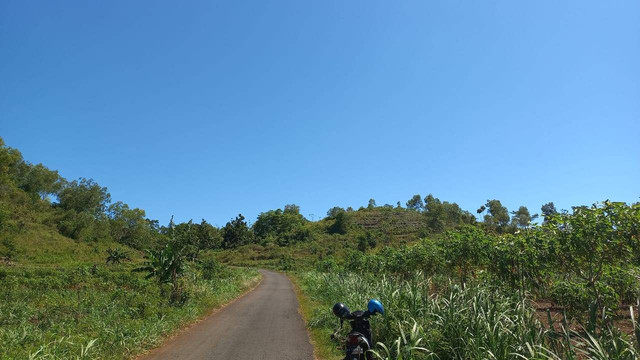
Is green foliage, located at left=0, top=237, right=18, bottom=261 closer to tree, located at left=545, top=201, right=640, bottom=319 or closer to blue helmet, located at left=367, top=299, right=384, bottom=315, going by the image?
blue helmet, located at left=367, top=299, right=384, bottom=315

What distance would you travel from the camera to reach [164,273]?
49.6 ft

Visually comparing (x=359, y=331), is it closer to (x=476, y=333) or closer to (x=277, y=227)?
(x=476, y=333)

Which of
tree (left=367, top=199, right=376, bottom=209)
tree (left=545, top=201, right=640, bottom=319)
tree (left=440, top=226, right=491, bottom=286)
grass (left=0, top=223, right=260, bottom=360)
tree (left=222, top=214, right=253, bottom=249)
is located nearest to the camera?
tree (left=545, top=201, right=640, bottom=319)

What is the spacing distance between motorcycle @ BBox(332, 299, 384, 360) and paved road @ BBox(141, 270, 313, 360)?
3355 mm

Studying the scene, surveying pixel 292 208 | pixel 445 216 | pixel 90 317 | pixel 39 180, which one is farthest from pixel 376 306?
pixel 292 208

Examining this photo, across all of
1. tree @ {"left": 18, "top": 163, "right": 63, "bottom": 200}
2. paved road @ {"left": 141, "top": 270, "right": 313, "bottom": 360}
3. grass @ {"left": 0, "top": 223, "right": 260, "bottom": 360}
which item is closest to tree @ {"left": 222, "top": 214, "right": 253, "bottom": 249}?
tree @ {"left": 18, "top": 163, "right": 63, "bottom": 200}

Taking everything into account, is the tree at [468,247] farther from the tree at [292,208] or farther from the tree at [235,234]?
the tree at [292,208]

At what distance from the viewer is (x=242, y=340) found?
998 cm

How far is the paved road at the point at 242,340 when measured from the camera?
8414mm

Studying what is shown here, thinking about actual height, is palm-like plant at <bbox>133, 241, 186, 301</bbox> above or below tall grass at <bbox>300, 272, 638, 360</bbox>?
above

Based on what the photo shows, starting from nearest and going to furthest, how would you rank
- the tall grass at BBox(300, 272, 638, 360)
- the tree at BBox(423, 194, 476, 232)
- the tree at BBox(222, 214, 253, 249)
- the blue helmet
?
the tall grass at BBox(300, 272, 638, 360), the blue helmet, the tree at BBox(423, 194, 476, 232), the tree at BBox(222, 214, 253, 249)

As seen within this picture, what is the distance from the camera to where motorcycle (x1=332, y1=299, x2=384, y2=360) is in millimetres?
5141

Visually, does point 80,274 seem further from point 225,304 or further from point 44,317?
point 44,317

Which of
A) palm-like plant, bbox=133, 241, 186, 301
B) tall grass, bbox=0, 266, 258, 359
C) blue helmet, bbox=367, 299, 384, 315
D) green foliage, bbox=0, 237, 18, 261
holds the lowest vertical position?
tall grass, bbox=0, 266, 258, 359
